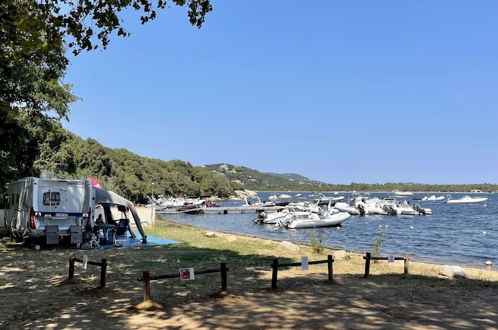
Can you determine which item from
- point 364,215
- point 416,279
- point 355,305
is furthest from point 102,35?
point 364,215

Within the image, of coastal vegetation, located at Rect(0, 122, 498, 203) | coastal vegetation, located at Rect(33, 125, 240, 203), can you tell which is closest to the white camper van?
coastal vegetation, located at Rect(0, 122, 498, 203)

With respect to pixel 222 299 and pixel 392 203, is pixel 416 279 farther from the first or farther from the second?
pixel 392 203

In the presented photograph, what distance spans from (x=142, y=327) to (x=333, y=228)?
35.5 m

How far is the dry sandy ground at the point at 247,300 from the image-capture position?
661cm

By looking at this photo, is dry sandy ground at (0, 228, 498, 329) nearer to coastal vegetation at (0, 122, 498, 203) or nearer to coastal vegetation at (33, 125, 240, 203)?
coastal vegetation at (0, 122, 498, 203)

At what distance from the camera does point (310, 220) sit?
39875 millimetres

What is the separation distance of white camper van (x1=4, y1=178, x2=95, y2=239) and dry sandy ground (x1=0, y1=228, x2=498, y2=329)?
3.15m

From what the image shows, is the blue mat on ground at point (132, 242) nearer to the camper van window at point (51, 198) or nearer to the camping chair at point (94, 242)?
the camping chair at point (94, 242)

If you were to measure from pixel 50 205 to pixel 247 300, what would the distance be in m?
10.2

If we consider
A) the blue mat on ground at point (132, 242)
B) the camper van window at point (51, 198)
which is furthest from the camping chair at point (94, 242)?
the camper van window at point (51, 198)

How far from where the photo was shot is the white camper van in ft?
49.2

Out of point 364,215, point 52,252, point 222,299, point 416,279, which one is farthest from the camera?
point 364,215

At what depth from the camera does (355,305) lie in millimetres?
7629

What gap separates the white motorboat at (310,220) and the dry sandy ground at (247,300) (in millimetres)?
27592
